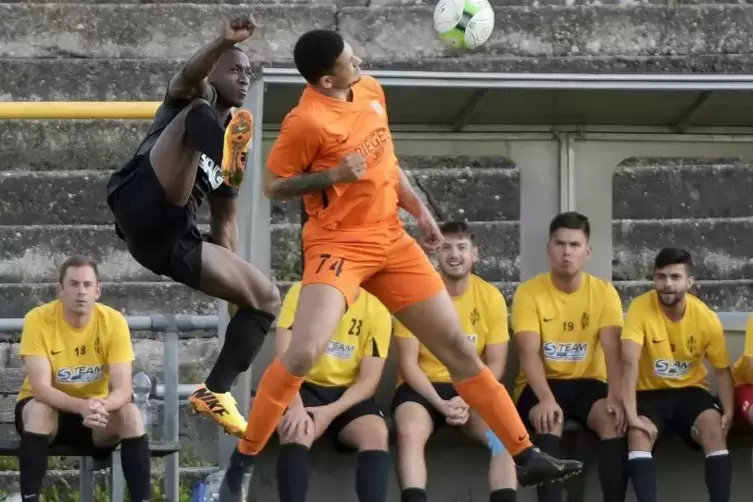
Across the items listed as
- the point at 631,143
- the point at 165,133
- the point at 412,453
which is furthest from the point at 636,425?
the point at 165,133

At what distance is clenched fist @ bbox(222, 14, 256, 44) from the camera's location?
224 inches

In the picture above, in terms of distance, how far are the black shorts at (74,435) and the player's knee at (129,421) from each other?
146 millimetres

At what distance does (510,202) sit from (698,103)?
5.07ft

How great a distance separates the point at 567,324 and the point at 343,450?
1.39 m

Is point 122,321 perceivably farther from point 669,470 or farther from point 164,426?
point 669,470

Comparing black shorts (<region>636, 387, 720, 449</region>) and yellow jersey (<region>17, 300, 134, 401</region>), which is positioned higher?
yellow jersey (<region>17, 300, 134, 401</region>)

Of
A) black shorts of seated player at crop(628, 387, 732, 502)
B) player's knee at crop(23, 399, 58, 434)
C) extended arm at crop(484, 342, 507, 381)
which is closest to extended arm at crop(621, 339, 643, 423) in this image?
black shorts of seated player at crop(628, 387, 732, 502)

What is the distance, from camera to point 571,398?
325 inches

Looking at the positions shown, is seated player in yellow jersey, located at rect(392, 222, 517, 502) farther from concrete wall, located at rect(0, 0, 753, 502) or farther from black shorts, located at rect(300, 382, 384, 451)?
concrete wall, located at rect(0, 0, 753, 502)

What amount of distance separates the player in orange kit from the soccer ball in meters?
2.22

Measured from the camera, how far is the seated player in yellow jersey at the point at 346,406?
7723 millimetres

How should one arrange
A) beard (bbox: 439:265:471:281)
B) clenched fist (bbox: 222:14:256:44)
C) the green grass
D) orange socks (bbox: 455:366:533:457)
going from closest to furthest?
1. clenched fist (bbox: 222:14:256:44)
2. orange socks (bbox: 455:366:533:457)
3. beard (bbox: 439:265:471:281)
4. the green grass

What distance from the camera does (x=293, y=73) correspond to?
793 cm

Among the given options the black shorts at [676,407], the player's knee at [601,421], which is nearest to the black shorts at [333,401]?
the player's knee at [601,421]
